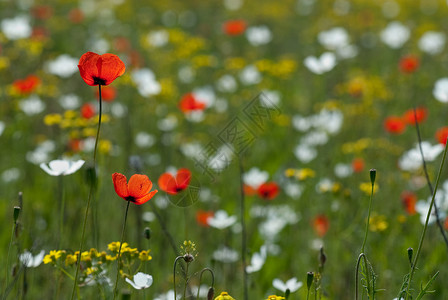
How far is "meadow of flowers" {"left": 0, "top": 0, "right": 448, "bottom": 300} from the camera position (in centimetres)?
165

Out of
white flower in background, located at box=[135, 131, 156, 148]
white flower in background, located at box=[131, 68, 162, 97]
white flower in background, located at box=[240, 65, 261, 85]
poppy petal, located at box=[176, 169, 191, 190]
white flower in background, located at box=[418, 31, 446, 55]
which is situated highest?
white flower in background, located at box=[418, 31, 446, 55]

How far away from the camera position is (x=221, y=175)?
3451 mm

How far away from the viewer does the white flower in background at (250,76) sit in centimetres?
468

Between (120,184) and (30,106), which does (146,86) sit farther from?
(120,184)

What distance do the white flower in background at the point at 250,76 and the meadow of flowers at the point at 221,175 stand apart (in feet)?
0.21

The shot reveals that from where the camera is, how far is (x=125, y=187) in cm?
126

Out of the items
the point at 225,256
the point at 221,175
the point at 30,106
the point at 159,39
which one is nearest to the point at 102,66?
the point at 225,256

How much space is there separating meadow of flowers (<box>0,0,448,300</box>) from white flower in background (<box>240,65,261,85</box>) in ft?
0.21

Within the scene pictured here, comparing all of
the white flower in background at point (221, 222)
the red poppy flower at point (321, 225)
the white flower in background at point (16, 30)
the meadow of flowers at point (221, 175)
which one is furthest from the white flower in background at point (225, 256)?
the white flower in background at point (16, 30)

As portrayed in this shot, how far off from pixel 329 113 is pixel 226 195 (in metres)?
0.95

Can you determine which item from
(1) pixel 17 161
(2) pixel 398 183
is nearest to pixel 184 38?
(1) pixel 17 161

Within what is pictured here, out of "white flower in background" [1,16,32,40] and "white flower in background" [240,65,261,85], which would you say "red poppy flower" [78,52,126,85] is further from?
"white flower in background" [240,65,261,85]

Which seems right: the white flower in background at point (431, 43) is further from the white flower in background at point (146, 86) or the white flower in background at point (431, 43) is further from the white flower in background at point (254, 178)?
the white flower in background at point (254, 178)

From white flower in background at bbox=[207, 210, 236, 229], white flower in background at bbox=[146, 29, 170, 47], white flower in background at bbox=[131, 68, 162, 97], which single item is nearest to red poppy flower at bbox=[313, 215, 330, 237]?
white flower in background at bbox=[207, 210, 236, 229]
